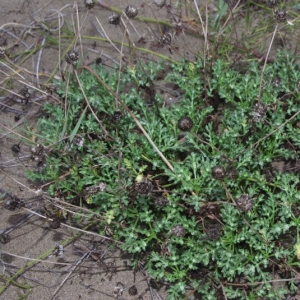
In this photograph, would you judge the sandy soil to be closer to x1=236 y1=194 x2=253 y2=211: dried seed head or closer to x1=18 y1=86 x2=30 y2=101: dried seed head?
x1=18 y1=86 x2=30 y2=101: dried seed head

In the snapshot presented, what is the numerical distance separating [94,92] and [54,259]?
3.52 feet

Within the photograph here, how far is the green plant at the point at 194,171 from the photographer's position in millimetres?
2719

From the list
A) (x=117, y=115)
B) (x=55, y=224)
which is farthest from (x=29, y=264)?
(x=117, y=115)

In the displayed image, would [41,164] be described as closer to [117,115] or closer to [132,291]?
[117,115]

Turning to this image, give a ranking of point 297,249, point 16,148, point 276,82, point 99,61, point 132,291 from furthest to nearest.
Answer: point 99,61
point 16,148
point 276,82
point 132,291
point 297,249

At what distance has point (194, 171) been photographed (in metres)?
2.88

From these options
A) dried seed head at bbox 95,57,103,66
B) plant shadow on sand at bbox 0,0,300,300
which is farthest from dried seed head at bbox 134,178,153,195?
dried seed head at bbox 95,57,103,66

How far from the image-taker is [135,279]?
9.36ft

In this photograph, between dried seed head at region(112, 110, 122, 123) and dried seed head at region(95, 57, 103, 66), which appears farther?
dried seed head at region(95, 57, 103, 66)

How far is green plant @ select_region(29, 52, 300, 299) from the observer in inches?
107

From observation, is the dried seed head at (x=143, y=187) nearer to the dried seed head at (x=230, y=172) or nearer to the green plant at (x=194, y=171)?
the green plant at (x=194, y=171)

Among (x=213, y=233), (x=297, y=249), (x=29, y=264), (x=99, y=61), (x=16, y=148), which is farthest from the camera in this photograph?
(x=99, y=61)

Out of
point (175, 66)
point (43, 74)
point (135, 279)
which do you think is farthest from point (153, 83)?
point (135, 279)

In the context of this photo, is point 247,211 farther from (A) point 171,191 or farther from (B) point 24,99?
(B) point 24,99
